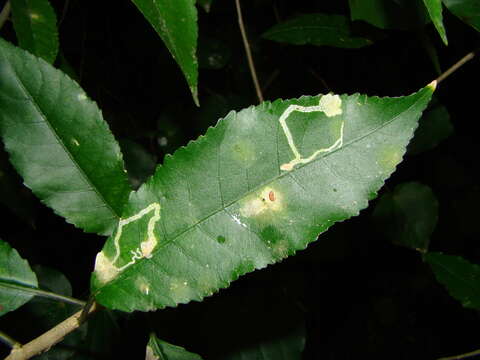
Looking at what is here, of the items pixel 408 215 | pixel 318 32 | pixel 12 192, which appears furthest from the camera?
pixel 408 215

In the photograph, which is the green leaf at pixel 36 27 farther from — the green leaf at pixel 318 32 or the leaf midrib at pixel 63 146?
the green leaf at pixel 318 32

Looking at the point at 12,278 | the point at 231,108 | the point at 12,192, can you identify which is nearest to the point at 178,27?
the point at 12,278

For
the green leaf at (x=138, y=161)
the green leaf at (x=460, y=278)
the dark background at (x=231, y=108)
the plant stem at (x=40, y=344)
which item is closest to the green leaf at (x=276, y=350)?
the dark background at (x=231, y=108)

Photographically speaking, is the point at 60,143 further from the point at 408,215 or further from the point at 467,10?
the point at 408,215

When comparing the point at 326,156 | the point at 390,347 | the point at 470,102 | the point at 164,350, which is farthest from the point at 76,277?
the point at 470,102

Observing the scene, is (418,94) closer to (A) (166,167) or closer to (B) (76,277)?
(A) (166,167)

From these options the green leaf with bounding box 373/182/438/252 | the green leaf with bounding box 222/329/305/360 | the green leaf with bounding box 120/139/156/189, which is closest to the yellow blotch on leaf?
the green leaf with bounding box 222/329/305/360

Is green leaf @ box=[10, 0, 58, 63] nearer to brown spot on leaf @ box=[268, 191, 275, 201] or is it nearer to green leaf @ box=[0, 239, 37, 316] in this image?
green leaf @ box=[0, 239, 37, 316]

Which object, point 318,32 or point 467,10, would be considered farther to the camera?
point 318,32
